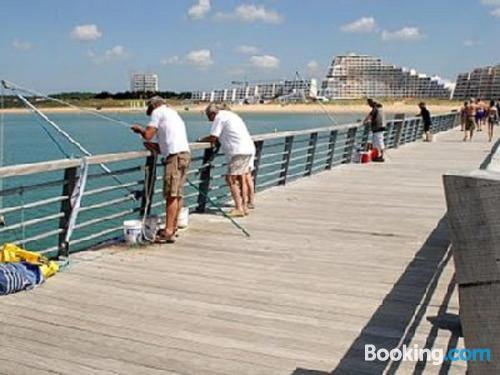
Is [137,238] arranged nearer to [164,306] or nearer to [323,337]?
[164,306]

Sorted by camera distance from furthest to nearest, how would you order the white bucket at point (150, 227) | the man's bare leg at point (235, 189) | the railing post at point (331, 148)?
the railing post at point (331, 148)
the man's bare leg at point (235, 189)
the white bucket at point (150, 227)

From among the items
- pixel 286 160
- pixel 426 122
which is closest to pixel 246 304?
pixel 286 160

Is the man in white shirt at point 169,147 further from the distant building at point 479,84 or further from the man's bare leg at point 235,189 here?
the distant building at point 479,84

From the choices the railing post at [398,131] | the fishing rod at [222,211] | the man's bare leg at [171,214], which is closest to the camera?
the man's bare leg at [171,214]

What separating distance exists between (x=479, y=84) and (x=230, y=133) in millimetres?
126654

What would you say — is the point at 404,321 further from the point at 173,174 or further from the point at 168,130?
the point at 168,130

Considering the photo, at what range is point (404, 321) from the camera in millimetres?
3898

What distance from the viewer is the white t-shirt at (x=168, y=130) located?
5.74m

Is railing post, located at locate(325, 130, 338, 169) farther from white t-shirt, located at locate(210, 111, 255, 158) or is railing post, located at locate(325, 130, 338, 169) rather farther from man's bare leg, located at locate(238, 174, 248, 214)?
white t-shirt, located at locate(210, 111, 255, 158)

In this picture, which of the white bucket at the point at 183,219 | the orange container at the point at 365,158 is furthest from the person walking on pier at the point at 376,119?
the white bucket at the point at 183,219

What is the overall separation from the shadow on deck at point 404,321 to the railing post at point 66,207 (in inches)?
108

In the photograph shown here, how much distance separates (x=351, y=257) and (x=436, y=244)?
101 cm

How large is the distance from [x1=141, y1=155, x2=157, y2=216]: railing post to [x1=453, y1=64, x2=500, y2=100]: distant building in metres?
112

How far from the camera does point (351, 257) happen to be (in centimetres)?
559
